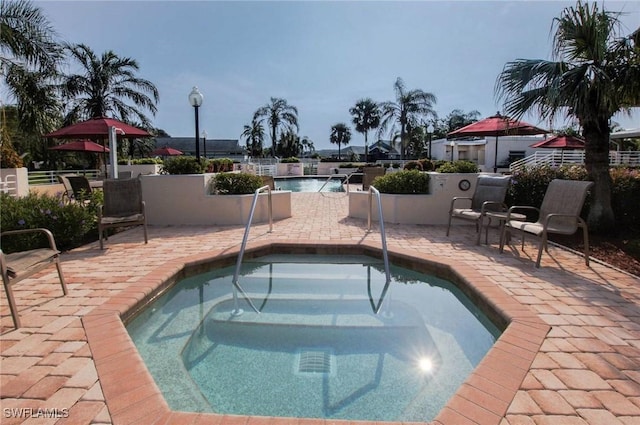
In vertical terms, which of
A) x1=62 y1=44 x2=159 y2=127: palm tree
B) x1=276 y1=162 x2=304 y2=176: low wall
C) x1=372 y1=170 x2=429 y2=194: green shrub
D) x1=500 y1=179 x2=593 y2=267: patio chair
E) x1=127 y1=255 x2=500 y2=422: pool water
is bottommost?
x1=127 y1=255 x2=500 y2=422: pool water

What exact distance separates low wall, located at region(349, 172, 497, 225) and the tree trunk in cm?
179

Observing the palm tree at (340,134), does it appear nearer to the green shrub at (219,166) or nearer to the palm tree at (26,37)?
the green shrub at (219,166)

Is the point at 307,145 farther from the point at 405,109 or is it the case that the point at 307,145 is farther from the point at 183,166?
the point at 183,166

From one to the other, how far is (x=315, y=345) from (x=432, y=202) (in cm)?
467

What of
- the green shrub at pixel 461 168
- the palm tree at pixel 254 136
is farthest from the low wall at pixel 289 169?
the green shrub at pixel 461 168

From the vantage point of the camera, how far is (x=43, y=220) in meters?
4.77

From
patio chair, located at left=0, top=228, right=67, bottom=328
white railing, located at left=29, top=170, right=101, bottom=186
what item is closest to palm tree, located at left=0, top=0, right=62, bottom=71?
white railing, located at left=29, top=170, right=101, bottom=186

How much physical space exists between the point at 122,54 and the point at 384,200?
16636mm

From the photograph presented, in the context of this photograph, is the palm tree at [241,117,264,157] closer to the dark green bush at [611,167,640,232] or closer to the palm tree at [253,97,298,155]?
the palm tree at [253,97,298,155]

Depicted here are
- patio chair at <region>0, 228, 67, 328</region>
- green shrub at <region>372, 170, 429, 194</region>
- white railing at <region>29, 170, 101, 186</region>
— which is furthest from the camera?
white railing at <region>29, 170, 101, 186</region>

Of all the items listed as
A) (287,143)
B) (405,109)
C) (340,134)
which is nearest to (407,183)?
(405,109)

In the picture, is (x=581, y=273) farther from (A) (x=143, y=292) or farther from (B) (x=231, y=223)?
(B) (x=231, y=223)

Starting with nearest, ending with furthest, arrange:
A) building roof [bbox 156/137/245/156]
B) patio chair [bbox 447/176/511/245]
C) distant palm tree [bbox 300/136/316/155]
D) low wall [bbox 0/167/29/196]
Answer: patio chair [bbox 447/176/511/245] → low wall [bbox 0/167/29/196] → building roof [bbox 156/137/245/156] → distant palm tree [bbox 300/136/316/155]

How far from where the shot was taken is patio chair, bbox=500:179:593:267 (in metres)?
3.96
